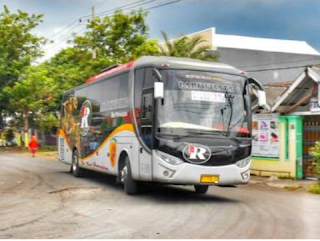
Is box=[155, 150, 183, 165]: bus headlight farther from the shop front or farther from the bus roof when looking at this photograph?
the shop front

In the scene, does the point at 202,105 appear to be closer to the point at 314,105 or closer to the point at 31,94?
the point at 314,105

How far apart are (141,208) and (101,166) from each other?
5.30m

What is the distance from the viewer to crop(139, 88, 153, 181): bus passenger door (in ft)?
39.7

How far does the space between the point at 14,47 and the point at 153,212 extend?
1542 inches

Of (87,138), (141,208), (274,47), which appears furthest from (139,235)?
(274,47)

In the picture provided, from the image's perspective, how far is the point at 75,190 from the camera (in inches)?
568

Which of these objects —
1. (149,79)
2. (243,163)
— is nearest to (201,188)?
(243,163)

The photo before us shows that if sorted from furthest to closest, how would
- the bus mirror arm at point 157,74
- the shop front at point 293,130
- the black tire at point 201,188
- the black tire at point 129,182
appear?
the shop front at point 293,130 < the black tire at point 201,188 < the black tire at point 129,182 < the bus mirror arm at point 157,74

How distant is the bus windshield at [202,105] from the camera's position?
11891 millimetres

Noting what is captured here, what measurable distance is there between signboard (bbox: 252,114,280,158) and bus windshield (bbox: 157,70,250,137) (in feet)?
25.4

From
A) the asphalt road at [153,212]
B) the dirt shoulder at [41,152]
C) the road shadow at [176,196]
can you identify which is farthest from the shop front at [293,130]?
the dirt shoulder at [41,152]

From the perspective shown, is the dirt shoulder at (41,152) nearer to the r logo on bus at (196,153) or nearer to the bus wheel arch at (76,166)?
the bus wheel arch at (76,166)

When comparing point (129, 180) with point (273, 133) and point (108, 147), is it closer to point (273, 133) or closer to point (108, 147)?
point (108, 147)

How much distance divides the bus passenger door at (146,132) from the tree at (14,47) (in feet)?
113
